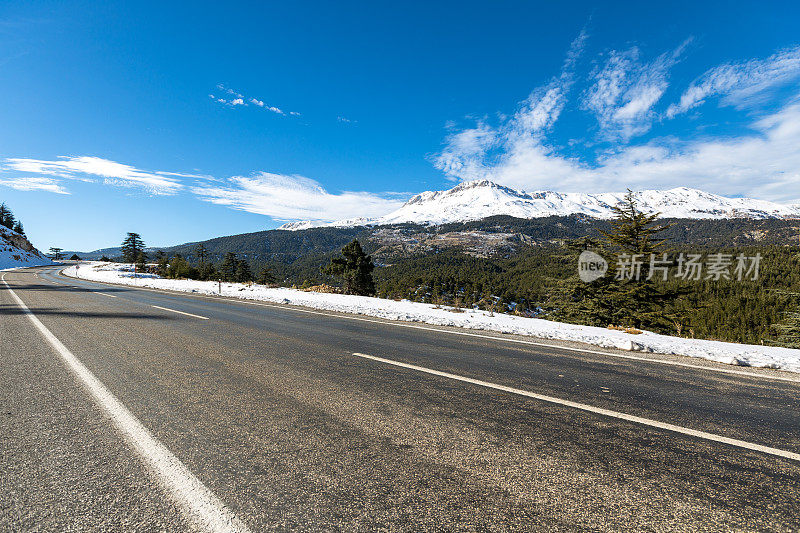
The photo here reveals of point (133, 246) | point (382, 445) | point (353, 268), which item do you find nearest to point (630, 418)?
point (382, 445)

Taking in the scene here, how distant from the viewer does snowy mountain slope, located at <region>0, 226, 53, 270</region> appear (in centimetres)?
5819

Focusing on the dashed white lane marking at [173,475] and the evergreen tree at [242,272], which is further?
the evergreen tree at [242,272]

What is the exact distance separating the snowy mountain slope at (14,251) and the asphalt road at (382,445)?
7827 centimetres

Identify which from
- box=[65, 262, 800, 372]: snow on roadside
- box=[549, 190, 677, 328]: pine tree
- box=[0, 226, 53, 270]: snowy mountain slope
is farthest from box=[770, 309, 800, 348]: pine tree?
box=[0, 226, 53, 270]: snowy mountain slope

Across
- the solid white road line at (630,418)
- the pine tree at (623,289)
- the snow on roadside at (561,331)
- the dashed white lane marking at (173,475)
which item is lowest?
the dashed white lane marking at (173,475)

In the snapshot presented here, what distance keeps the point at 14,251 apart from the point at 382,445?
96.5 m

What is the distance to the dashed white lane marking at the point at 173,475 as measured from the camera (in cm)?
193

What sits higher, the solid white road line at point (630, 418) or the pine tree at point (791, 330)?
the pine tree at point (791, 330)

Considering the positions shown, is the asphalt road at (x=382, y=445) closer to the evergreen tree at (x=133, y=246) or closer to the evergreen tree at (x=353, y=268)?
the evergreen tree at (x=353, y=268)

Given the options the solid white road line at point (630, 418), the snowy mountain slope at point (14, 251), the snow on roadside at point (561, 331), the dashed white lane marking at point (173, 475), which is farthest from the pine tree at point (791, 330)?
the snowy mountain slope at point (14, 251)

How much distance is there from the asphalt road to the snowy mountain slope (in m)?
78.3

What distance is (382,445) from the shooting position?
287cm

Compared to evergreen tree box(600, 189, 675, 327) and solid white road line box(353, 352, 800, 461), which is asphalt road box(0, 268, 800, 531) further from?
evergreen tree box(600, 189, 675, 327)

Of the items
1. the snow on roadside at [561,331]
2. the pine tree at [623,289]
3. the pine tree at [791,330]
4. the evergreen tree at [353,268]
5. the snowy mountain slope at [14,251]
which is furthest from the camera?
the snowy mountain slope at [14,251]
